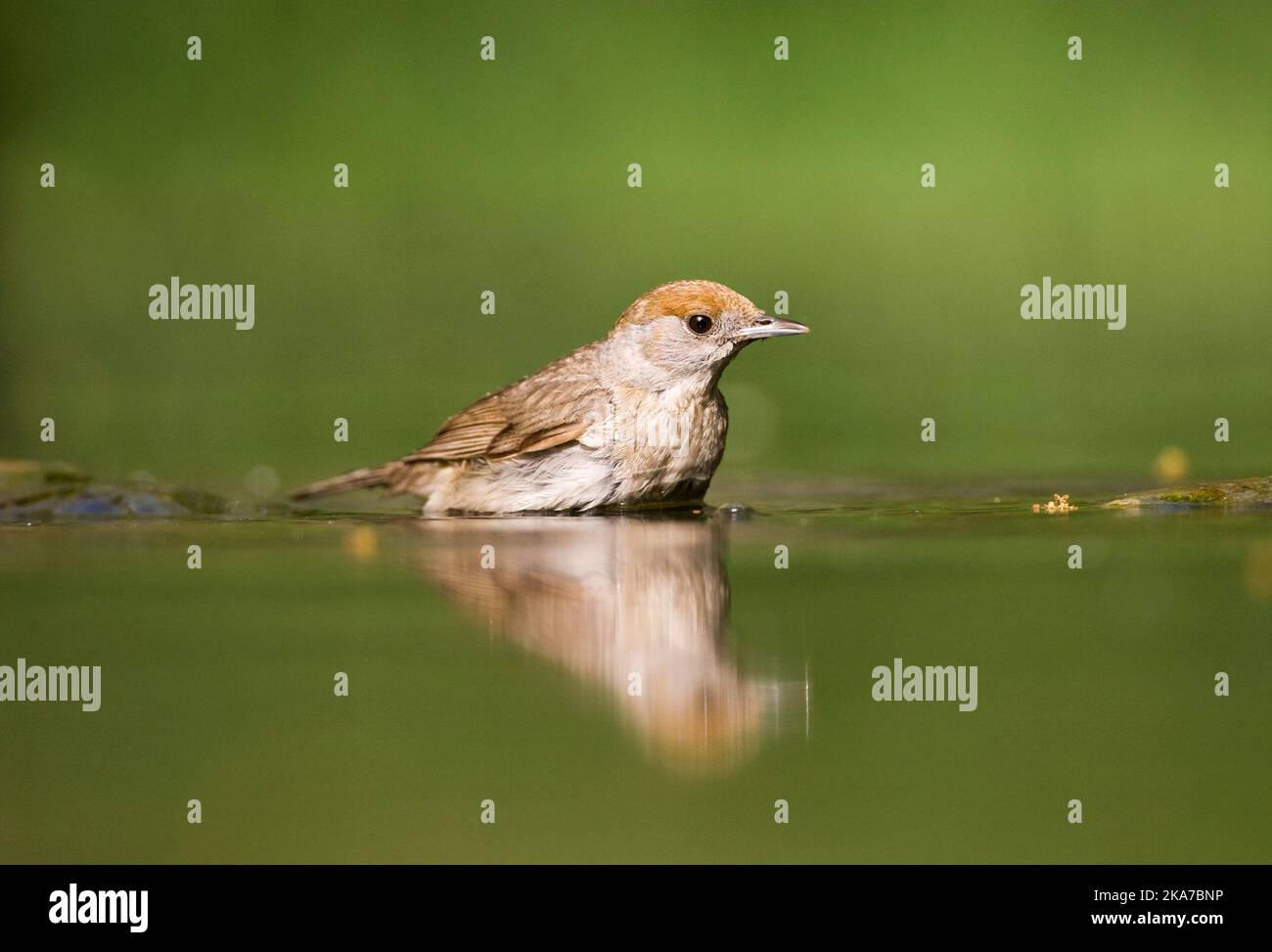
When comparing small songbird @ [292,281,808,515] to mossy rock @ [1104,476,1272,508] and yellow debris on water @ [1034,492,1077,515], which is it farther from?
mossy rock @ [1104,476,1272,508]

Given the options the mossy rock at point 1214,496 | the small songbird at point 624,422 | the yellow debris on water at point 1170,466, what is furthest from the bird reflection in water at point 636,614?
the yellow debris on water at point 1170,466

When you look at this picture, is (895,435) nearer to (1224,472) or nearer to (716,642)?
(1224,472)

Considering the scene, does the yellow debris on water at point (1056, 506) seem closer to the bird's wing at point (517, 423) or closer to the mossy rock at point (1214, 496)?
the mossy rock at point (1214, 496)

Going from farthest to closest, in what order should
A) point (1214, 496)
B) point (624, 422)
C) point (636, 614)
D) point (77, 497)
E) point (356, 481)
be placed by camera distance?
point (356, 481)
point (77, 497)
point (624, 422)
point (1214, 496)
point (636, 614)

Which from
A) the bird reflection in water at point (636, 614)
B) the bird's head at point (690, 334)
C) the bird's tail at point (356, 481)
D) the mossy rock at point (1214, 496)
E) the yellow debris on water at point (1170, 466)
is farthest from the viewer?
the yellow debris on water at point (1170, 466)

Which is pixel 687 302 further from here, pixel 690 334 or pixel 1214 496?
pixel 1214 496

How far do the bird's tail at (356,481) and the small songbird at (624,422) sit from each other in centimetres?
40

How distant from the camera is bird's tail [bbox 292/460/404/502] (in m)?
8.16

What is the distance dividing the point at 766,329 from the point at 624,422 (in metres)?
0.67

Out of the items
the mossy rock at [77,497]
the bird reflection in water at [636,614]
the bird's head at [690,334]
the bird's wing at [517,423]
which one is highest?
the bird's head at [690,334]

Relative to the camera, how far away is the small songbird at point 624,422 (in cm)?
743

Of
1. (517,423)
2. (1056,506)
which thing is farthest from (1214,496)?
(517,423)

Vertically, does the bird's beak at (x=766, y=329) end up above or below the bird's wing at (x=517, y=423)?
above

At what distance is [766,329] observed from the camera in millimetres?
7500
